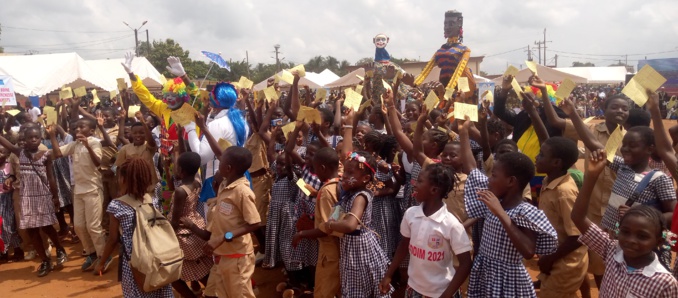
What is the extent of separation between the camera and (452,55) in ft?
30.8

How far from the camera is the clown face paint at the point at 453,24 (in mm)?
9727

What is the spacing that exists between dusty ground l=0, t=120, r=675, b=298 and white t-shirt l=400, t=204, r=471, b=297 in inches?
90.4

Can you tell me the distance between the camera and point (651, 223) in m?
2.14

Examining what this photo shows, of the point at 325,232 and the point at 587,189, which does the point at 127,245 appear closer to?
the point at 325,232

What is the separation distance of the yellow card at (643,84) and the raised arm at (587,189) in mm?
743

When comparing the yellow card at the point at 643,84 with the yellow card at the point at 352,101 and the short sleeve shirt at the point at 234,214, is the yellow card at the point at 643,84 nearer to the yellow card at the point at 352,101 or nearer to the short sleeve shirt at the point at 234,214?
the yellow card at the point at 352,101

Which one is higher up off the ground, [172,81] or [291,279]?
[172,81]

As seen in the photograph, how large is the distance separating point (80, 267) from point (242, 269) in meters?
3.27

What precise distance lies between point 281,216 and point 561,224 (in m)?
2.66

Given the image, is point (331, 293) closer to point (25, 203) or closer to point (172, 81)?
point (172, 81)

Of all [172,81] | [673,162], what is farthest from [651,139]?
[172,81]

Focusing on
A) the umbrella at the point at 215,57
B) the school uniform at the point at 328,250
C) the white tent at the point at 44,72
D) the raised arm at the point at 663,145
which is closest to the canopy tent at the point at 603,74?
the white tent at the point at 44,72

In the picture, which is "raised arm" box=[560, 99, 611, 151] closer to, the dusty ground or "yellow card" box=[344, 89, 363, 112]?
"yellow card" box=[344, 89, 363, 112]

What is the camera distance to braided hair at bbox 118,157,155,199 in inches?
134
